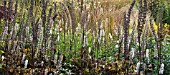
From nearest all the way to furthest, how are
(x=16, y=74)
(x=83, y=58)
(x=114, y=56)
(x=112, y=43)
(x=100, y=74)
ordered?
1. (x=16, y=74)
2. (x=100, y=74)
3. (x=83, y=58)
4. (x=114, y=56)
5. (x=112, y=43)

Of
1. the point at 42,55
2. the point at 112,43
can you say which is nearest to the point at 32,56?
the point at 42,55

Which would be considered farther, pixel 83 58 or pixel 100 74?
pixel 83 58

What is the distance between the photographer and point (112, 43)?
263 inches

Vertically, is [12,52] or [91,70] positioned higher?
[12,52]

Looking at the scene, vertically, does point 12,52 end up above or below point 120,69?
above

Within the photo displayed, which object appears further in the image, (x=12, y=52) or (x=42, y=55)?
(x=42, y=55)

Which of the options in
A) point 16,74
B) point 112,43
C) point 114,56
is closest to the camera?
point 16,74

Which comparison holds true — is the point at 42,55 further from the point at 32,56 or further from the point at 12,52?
the point at 12,52

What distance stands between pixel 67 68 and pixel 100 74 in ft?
1.71

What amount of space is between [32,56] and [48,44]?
62cm

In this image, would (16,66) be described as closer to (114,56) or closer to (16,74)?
(16,74)

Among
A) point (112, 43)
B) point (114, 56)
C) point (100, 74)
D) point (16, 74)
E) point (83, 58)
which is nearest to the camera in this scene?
point (16, 74)

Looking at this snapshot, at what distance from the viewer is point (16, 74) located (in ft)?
13.9

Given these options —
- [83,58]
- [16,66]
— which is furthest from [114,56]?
[16,66]
